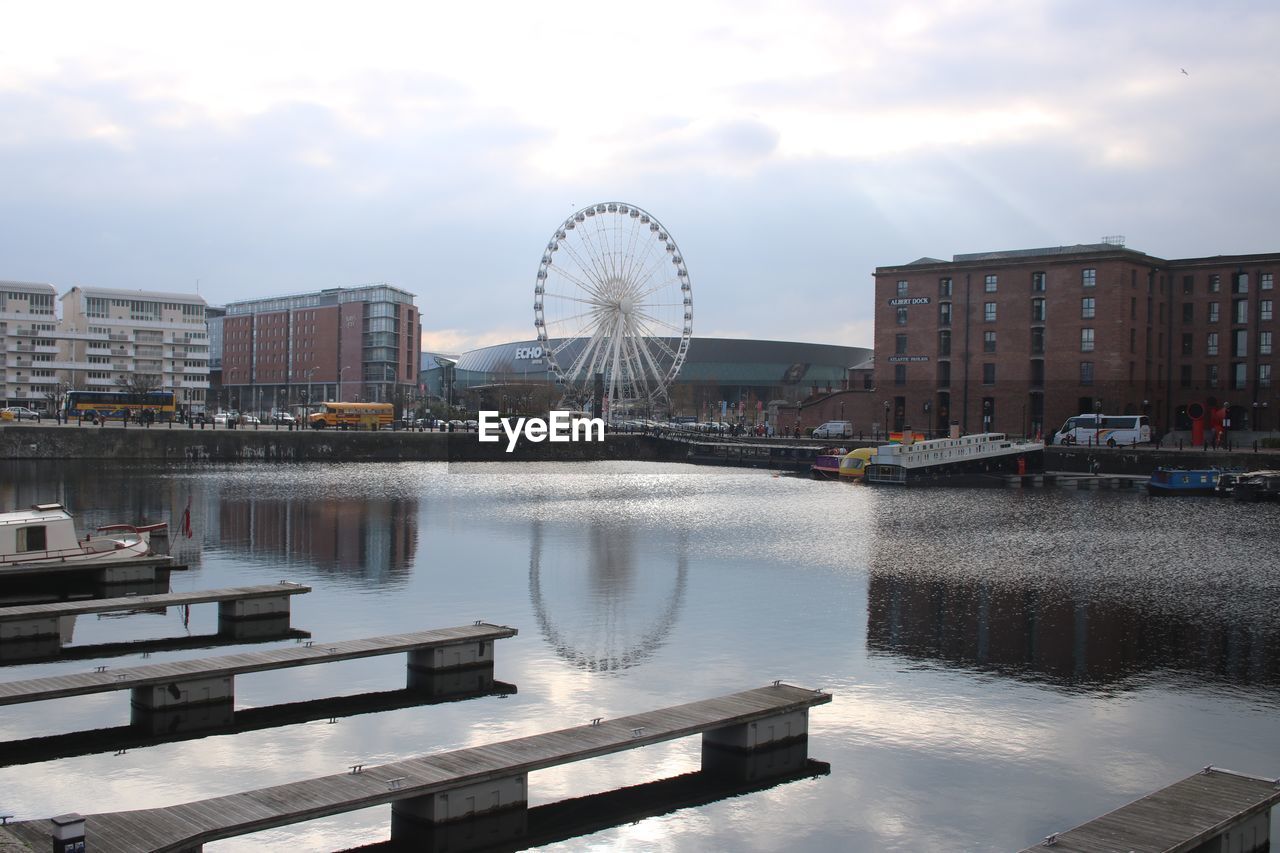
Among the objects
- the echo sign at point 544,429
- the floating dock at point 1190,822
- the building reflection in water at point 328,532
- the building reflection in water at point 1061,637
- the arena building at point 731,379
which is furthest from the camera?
the arena building at point 731,379

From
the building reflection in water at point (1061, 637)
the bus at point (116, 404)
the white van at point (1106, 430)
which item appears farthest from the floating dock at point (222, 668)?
the bus at point (116, 404)

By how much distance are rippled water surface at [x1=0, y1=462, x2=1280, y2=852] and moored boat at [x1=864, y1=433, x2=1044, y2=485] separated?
24404mm

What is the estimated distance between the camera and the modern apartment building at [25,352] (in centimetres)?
14888

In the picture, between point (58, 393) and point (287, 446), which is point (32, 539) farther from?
point (58, 393)

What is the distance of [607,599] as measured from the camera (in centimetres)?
3375

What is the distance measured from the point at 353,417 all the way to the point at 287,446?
749 inches

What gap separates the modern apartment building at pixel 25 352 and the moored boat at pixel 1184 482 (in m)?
131

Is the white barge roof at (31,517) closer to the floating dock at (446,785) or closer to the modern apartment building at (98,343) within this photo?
the floating dock at (446,785)

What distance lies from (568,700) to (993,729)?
26.1 feet

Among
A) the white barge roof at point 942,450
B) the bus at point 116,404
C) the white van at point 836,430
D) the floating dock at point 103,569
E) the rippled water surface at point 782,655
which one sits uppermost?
the bus at point 116,404

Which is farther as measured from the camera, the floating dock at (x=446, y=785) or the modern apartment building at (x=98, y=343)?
the modern apartment building at (x=98, y=343)

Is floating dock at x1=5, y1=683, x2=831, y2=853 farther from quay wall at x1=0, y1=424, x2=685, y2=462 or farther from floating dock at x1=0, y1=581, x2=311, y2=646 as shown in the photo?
quay wall at x1=0, y1=424, x2=685, y2=462

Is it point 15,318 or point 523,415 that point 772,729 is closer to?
point 523,415

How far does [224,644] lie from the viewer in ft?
Answer: 89.2
